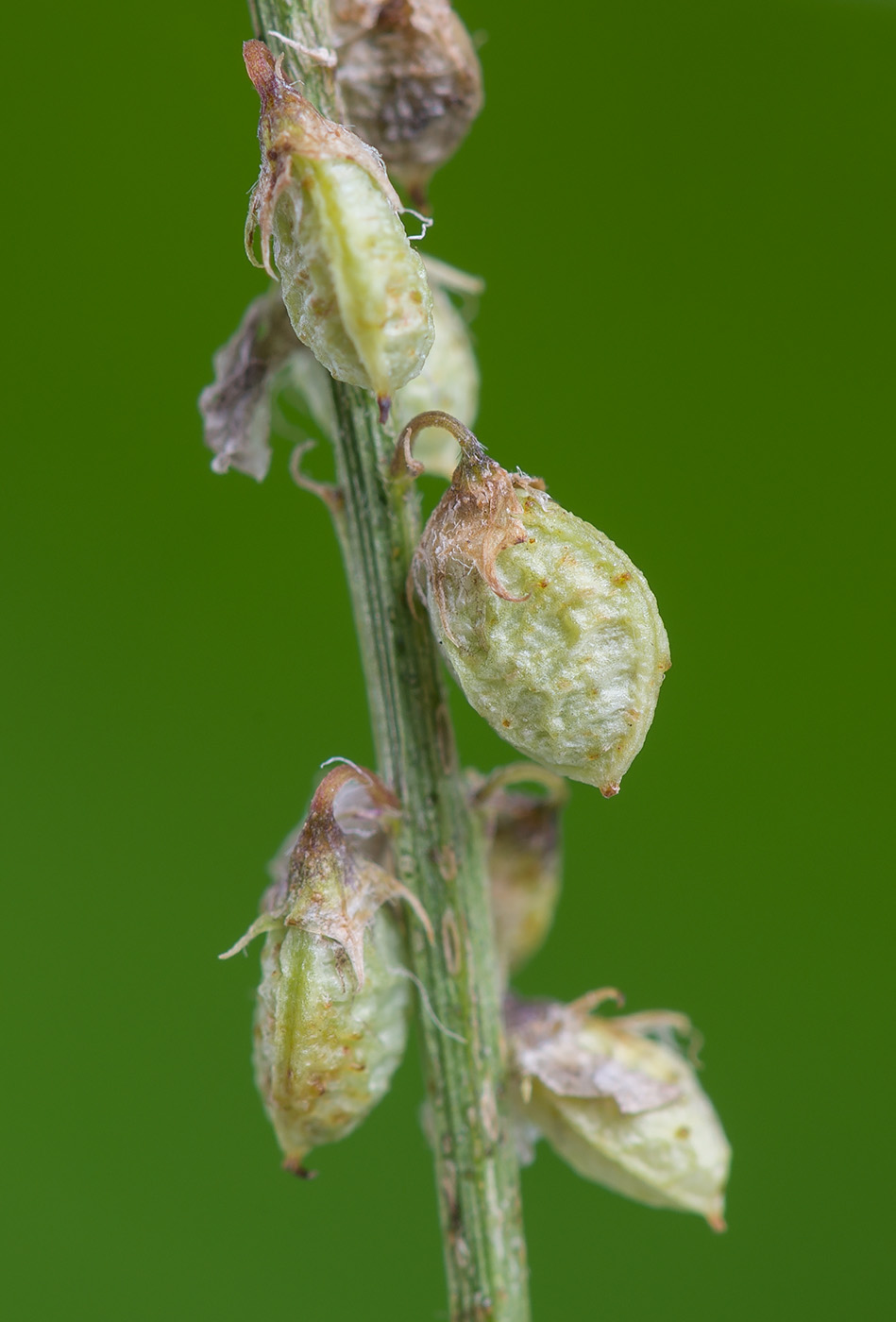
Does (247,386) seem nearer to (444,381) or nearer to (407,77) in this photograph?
(444,381)

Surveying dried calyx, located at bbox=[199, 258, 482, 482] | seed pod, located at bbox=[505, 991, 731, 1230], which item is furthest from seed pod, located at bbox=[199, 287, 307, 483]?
seed pod, located at bbox=[505, 991, 731, 1230]

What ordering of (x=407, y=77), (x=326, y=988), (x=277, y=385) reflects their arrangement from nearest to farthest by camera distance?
(x=326, y=988) → (x=407, y=77) → (x=277, y=385)

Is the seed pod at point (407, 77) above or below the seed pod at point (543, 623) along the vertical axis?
above

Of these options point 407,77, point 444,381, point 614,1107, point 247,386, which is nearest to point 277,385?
point 247,386

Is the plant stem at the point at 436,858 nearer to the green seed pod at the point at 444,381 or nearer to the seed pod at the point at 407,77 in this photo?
the seed pod at the point at 407,77

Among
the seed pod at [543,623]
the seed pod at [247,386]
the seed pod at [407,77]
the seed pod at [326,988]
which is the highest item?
the seed pod at [407,77]

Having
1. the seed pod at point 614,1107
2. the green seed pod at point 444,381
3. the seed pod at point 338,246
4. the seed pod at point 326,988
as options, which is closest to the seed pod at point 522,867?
the seed pod at point 614,1107
